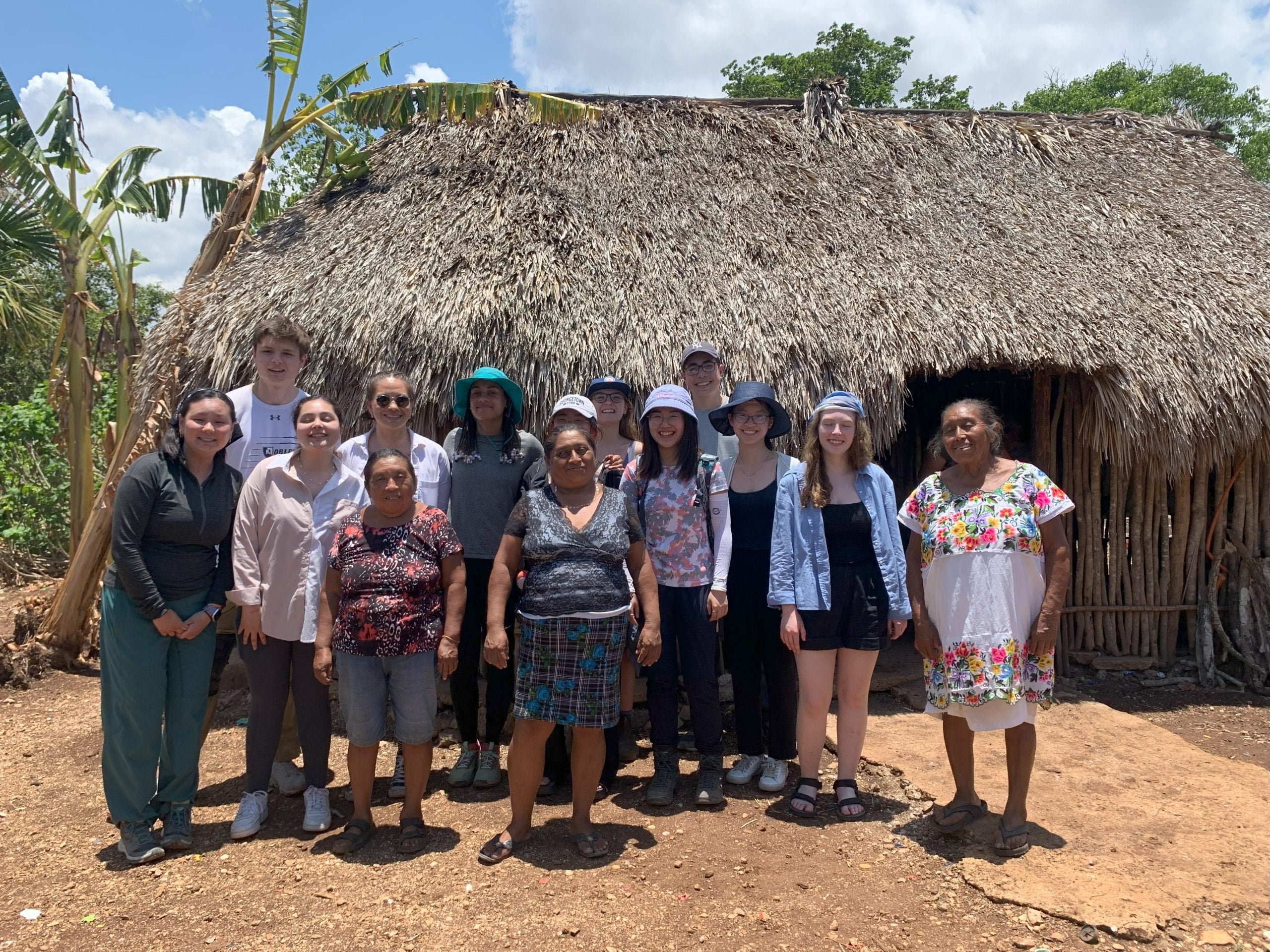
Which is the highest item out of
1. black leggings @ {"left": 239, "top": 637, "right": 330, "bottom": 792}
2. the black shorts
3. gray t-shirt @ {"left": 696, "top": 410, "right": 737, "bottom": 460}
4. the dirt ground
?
gray t-shirt @ {"left": 696, "top": 410, "right": 737, "bottom": 460}

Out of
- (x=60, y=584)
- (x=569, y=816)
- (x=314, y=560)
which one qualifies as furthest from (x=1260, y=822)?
(x=60, y=584)

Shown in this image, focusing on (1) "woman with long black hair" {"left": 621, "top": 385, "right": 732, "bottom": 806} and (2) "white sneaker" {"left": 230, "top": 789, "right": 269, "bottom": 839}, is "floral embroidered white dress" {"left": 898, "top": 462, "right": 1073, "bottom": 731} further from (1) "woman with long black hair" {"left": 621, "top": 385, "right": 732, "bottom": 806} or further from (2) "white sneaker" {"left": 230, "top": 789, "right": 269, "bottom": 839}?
(2) "white sneaker" {"left": 230, "top": 789, "right": 269, "bottom": 839}

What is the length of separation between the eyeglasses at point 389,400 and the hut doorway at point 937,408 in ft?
16.3

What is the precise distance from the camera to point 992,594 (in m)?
3.06

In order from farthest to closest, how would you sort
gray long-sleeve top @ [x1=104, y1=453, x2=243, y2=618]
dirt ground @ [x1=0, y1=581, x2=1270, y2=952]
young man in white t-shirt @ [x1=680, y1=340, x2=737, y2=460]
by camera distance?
young man in white t-shirt @ [x1=680, y1=340, x2=737, y2=460], gray long-sleeve top @ [x1=104, y1=453, x2=243, y2=618], dirt ground @ [x1=0, y1=581, x2=1270, y2=952]

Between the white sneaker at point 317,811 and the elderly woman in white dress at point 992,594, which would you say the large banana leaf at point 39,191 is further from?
the elderly woman in white dress at point 992,594

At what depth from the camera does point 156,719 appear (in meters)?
3.16

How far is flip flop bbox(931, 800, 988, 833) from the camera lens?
326 cm

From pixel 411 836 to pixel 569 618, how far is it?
1030 mm

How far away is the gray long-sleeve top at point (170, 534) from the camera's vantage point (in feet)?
9.92

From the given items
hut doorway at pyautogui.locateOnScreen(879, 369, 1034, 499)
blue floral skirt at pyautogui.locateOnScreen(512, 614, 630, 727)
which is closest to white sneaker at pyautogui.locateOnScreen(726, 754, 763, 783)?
blue floral skirt at pyautogui.locateOnScreen(512, 614, 630, 727)

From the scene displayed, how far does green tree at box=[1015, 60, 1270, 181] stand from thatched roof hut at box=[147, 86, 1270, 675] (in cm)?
1566

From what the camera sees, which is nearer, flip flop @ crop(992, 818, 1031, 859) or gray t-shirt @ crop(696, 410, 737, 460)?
flip flop @ crop(992, 818, 1031, 859)

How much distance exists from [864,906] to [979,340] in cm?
346
